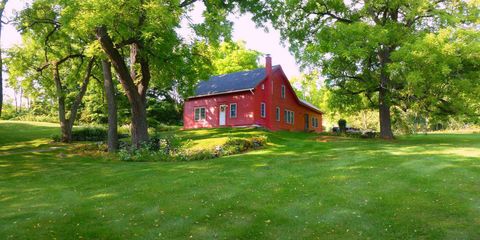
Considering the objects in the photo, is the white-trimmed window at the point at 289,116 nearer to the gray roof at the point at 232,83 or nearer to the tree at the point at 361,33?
the gray roof at the point at 232,83

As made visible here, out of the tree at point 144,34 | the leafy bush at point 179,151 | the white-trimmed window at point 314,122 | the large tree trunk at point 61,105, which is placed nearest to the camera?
the tree at point 144,34

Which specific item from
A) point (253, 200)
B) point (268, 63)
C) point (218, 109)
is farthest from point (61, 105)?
point (253, 200)

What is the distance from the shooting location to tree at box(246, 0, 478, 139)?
24.5 meters

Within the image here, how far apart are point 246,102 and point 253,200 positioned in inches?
1014

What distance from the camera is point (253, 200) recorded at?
980 centimetres

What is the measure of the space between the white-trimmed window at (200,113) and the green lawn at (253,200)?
2241 cm

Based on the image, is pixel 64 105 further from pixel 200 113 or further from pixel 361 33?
pixel 361 33

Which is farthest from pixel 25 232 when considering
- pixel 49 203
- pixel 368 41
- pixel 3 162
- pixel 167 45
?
pixel 368 41

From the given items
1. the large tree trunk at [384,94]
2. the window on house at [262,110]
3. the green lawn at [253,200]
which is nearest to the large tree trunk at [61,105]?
the green lawn at [253,200]

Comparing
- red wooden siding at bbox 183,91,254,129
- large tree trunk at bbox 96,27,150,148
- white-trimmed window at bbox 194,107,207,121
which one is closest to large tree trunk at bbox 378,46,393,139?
red wooden siding at bbox 183,91,254,129

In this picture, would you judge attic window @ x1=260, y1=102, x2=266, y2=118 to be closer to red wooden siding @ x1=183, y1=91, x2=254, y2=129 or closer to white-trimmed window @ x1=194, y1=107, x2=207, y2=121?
red wooden siding @ x1=183, y1=91, x2=254, y2=129

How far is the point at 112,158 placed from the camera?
67.3ft

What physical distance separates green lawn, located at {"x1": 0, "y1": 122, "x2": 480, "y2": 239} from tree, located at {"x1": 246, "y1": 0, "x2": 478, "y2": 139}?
1082 centimetres

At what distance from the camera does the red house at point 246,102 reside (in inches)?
1391
